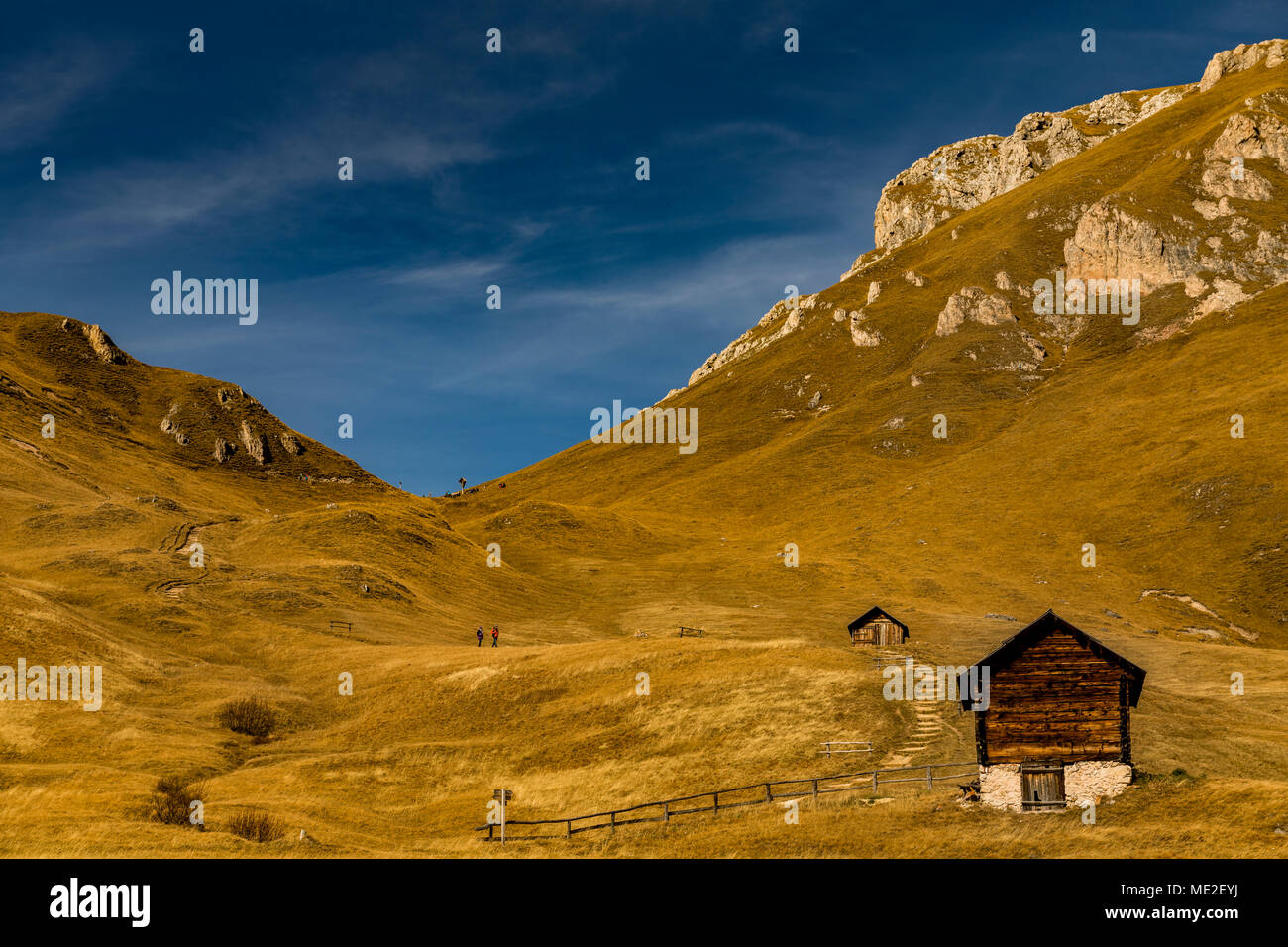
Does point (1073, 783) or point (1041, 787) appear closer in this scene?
point (1073, 783)

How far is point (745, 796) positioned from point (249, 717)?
3647 centimetres

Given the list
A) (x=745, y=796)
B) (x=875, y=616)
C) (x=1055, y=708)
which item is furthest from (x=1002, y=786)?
(x=875, y=616)

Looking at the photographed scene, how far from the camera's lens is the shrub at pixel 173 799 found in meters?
43.5

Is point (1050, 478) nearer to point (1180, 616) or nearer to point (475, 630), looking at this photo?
point (1180, 616)

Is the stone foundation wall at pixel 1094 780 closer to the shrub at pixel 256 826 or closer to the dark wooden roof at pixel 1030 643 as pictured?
the dark wooden roof at pixel 1030 643

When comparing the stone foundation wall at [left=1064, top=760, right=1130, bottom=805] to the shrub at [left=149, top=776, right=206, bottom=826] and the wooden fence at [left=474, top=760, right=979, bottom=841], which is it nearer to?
the wooden fence at [left=474, top=760, right=979, bottom=841]

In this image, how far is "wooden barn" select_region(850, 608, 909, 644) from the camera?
95.2 metres

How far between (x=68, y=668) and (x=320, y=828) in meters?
32.2

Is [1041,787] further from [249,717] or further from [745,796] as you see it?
[249,717]

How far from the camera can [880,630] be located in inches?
3777

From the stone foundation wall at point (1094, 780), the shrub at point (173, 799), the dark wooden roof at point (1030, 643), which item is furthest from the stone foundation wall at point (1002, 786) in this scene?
the shrub at point (173, 799)
